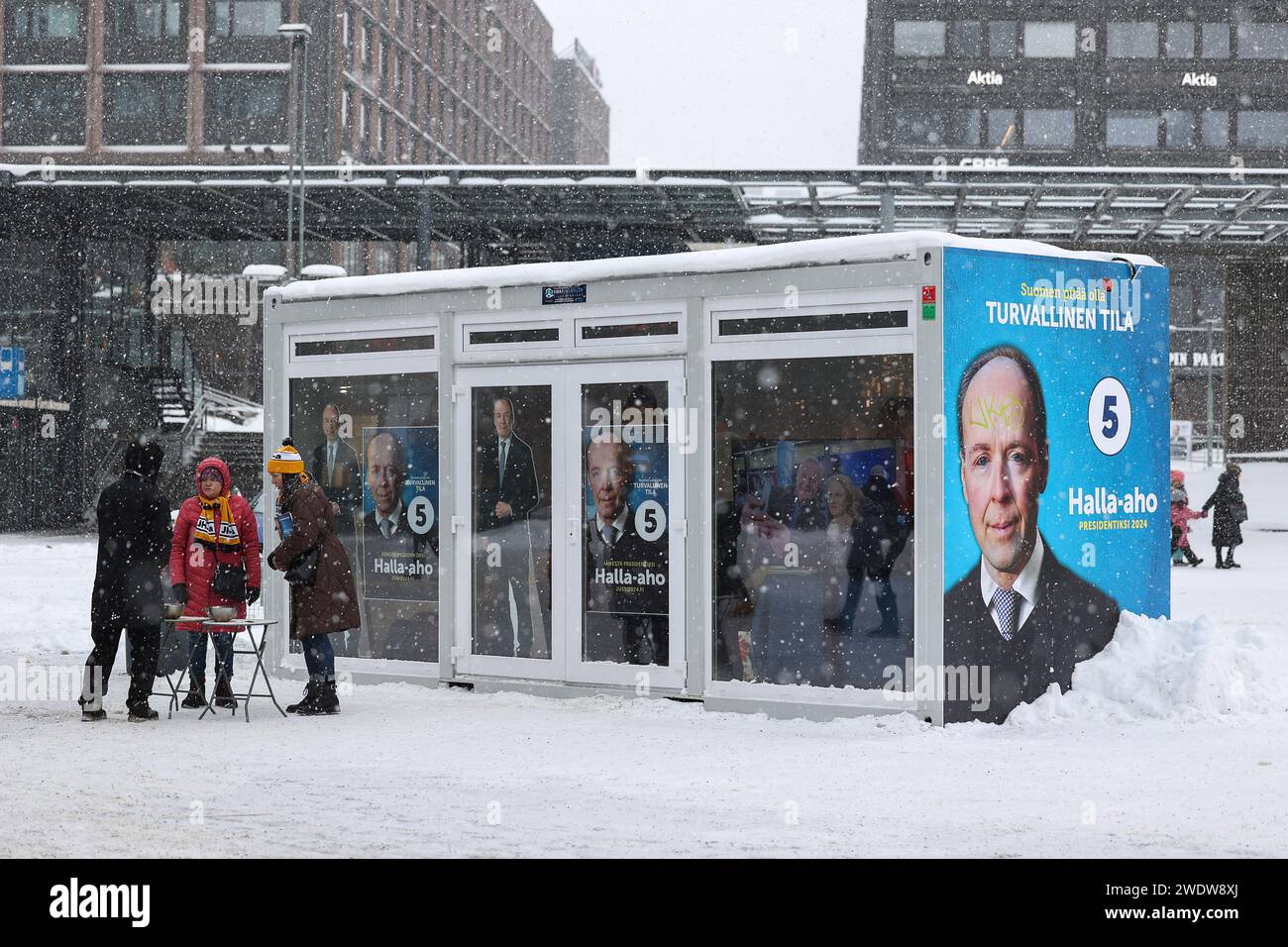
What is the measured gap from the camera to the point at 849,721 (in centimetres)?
986

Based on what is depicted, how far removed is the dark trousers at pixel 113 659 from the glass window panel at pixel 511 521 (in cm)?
225

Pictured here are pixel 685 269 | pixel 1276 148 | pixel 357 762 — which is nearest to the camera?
pixel 357 762

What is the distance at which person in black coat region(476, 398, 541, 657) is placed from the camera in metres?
11.4

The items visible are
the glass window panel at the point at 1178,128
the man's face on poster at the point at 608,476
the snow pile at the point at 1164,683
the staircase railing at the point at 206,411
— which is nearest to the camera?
the snow pile at the point at 1164,683

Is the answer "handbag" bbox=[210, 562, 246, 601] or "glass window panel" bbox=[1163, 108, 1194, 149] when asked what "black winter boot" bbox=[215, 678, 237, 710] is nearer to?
"handbag" bbox=[210, 562, 246, 601]

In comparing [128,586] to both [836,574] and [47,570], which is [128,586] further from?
[47,570]

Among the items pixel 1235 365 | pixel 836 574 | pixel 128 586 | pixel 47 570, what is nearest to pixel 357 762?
pixel 128 586

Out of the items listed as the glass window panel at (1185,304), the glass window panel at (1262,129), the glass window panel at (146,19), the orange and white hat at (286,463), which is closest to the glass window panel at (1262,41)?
the glass window panel at (1262,129)

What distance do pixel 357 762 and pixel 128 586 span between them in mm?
2306

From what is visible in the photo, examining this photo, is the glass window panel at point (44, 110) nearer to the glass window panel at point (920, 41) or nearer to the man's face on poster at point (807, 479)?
the glass window panel at point (920, 41)

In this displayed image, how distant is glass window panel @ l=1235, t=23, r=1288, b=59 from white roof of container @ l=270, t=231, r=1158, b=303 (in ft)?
188

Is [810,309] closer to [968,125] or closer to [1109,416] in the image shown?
[1109,416]

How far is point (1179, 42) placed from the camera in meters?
64.0

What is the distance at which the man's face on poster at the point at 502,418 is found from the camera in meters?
11.5
